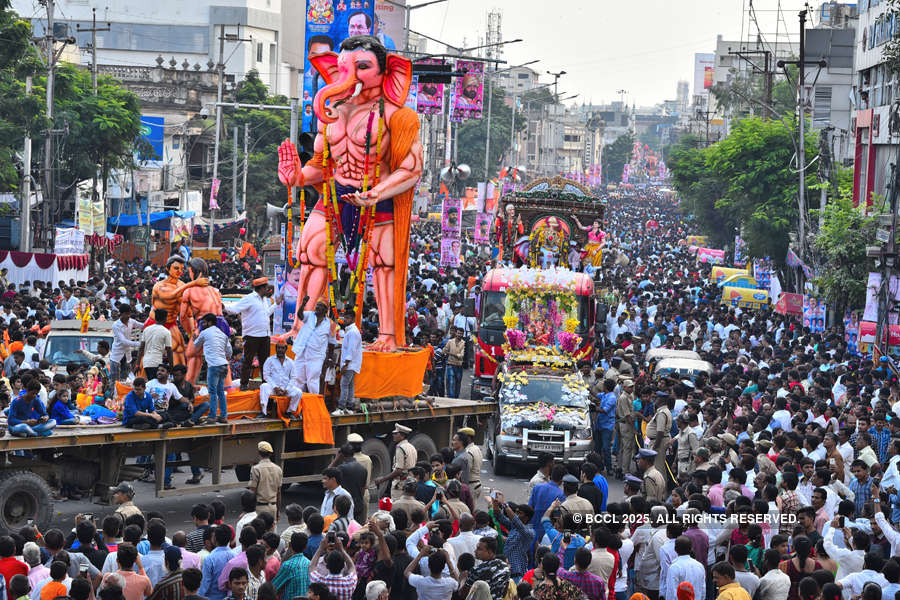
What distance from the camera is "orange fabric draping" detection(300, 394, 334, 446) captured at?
1617cm

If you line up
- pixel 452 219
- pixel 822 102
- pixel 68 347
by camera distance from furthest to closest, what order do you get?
pixel 822 102 → pixel 452 219 → pixel 68 347

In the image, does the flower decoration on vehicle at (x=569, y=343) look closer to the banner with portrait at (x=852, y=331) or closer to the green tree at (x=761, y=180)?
the banner with portrait at (x=852, y=331)

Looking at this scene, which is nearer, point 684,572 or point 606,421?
point 684,572

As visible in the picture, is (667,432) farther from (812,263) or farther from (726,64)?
(726,64)

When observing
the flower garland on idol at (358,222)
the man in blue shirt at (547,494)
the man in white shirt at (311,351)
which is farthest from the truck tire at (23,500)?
the flower garland on idol at (358,222)

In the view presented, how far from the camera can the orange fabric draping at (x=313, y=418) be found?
16172 mm

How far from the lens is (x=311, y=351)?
642 inches

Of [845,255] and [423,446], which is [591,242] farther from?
[423,446]

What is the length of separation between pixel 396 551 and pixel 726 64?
111 meters

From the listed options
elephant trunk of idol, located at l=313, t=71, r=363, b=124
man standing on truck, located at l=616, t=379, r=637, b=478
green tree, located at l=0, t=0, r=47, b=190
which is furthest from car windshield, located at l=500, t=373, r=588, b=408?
green tree, located at l=0, t=0, r=47, b=190

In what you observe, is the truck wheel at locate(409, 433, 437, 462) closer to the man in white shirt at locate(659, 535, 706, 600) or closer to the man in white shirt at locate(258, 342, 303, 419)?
the man in white shirt at locate(258, 342, 303, 419)

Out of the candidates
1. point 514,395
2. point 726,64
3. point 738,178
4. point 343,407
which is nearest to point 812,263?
point 738,178

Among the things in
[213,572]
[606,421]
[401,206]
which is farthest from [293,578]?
[606,421]

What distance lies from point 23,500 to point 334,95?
24.3ft
